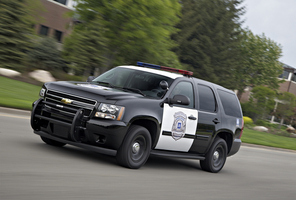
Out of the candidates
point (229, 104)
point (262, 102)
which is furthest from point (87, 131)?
point (262, 102)

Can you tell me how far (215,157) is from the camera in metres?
9.36

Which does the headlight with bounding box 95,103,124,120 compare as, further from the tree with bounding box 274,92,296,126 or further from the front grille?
the tree with bounding box 274,92,296,126

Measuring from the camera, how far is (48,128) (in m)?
6.92

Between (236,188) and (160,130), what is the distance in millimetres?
1832

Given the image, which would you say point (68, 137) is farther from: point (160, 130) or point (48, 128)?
point (160, 130)

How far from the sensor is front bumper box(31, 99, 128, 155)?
6.50 meters

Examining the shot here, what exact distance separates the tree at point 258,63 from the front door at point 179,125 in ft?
154

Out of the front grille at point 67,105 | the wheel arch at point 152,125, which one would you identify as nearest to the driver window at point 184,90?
the wheel arch at point 152,125

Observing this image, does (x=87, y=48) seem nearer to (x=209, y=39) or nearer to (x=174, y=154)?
(x=174, y=154)

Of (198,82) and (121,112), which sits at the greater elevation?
(198,82)

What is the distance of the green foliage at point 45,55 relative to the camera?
25.2 meters

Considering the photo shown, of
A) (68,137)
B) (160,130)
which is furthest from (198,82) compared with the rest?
(68,137)

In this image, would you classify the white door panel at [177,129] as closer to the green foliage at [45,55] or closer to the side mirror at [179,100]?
the side mirror at [179,100]

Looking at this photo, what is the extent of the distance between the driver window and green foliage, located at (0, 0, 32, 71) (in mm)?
16619
